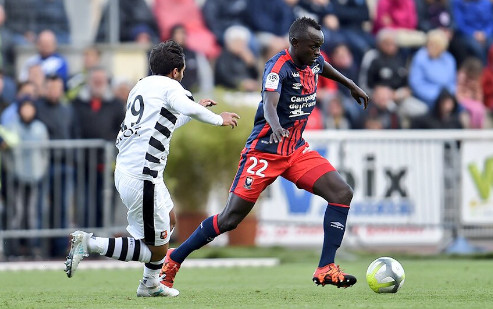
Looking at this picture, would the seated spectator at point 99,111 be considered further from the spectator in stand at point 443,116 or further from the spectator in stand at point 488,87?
the spectator in stand at point 488,87

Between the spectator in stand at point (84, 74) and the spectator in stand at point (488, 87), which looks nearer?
the spectator in stand at point (84, 74)

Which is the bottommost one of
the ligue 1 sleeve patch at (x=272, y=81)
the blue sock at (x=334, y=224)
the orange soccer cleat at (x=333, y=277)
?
the orange soccer cleat at (x=333, y=277)

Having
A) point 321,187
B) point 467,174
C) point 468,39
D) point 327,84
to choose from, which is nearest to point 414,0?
point 468,39

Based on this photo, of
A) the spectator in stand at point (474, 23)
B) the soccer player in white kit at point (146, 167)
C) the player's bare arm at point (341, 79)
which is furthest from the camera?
the spectator in stand at point (474, 23)

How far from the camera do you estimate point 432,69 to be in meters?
19.4

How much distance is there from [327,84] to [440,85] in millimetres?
Result: 2015

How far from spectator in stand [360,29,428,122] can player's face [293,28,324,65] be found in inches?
374

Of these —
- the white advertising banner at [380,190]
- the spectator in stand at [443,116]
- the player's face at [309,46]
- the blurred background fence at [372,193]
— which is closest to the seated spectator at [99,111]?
the blurred background fence at [372,193]

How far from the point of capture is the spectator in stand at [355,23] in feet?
64.8

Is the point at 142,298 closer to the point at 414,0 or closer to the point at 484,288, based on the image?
the point at 484,288

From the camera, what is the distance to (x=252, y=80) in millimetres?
18891

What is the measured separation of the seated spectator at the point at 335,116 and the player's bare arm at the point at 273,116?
28.5 ft

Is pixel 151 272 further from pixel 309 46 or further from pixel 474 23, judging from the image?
pixel 474 23

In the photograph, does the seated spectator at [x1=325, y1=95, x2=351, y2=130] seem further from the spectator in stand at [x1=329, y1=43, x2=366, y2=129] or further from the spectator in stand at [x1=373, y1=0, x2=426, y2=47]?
the spectator in stand at [x1=373, y1=0, x2=426, y2=47]
